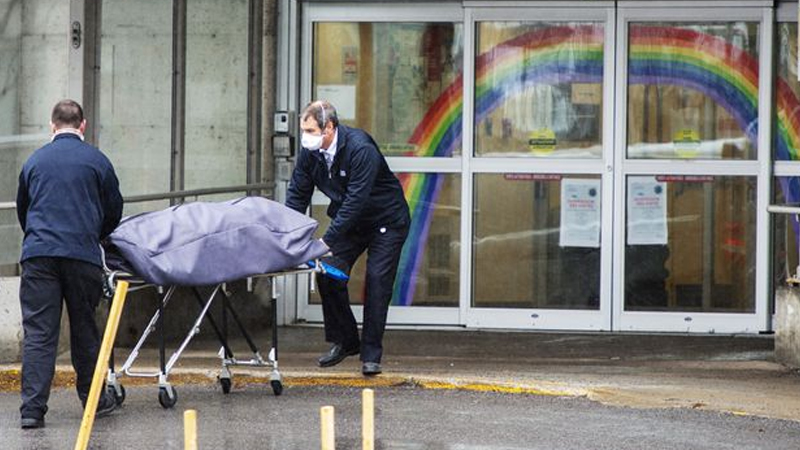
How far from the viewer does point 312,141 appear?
11250 mm

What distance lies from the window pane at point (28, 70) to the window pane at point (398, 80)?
9.71ft

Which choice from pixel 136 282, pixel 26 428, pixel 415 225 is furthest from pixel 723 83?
pixel 26 428

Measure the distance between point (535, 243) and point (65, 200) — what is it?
5.68m

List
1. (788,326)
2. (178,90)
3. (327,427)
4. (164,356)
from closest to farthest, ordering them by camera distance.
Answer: (327,427) < (164,356) < (788,326) < (178,90)

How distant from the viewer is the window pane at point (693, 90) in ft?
47.7

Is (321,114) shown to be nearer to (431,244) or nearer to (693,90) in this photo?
(431,244)

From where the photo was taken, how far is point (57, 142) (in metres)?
10.1

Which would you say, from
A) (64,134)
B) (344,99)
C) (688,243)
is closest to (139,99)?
(344,99)

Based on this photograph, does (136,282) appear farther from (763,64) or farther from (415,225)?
(763,64)

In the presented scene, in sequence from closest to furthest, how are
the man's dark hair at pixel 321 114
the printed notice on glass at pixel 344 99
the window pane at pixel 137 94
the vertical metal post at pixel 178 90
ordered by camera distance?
1. the man's dark hair at pixel 321 114
2. the window pane at pixel 137 94
3. the vertical metal post at pixel 178 90
4. the printed notice on glass at pixel 344 99

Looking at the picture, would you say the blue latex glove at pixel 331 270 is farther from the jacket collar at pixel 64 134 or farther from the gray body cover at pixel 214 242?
the jacket collar at pixel 64 134

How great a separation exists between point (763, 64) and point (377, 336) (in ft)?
14.9

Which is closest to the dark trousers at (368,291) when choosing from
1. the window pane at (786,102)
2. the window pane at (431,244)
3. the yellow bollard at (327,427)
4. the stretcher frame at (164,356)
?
the stretcher frame at (164,356)

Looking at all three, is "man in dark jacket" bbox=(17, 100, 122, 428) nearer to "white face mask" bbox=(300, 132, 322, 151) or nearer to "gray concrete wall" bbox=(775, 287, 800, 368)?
"white face mask" bbox=(300, 132, 322, 151)
